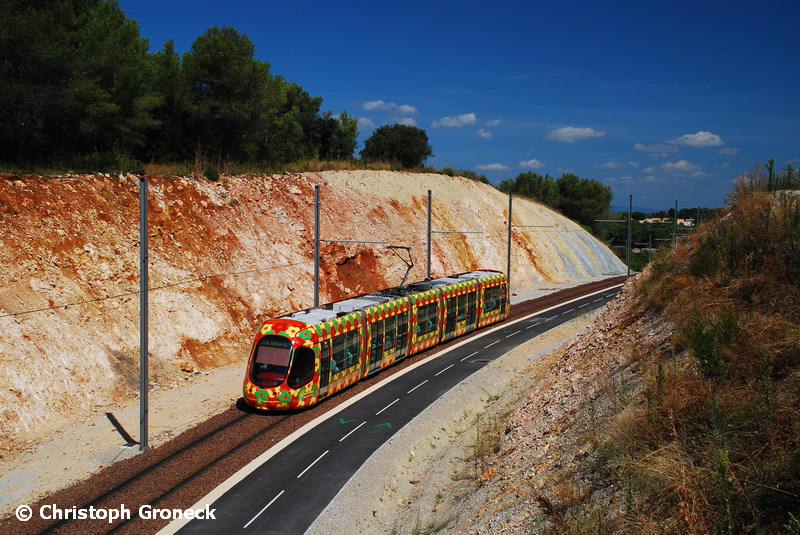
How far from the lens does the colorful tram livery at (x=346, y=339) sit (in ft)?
73.3

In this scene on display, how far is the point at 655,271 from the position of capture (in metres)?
21.3

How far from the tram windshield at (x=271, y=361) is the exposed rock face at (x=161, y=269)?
6.69m

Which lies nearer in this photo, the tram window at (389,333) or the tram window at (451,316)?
the tram window at (389,333)

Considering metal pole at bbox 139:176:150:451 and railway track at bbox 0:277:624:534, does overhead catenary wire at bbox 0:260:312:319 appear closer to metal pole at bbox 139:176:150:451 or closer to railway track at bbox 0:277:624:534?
metal pole at bbox 139:176:150:451

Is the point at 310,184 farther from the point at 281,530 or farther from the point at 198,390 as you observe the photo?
the point at 281,530

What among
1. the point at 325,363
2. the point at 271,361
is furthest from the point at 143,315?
the point at 325,363

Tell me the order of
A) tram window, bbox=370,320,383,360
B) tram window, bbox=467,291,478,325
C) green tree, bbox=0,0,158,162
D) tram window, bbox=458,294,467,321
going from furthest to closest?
1. tram window, bbox=467,291,478,325
2. tram window, bbox=458,294,467,321
3. green tree, bbox=0,0,158,162
4. tram window, bbox=370,320,383,360

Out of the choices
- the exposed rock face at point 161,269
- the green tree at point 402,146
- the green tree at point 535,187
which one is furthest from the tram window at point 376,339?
the green tree at point 535,187

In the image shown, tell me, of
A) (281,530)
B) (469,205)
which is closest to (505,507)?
(281,530)

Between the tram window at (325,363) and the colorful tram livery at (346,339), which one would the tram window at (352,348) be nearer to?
the colorful tram livery at (346,339)

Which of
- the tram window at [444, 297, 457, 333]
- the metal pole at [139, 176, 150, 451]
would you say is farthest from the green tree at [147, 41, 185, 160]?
the metal pole at [139, 176, 150, 451]

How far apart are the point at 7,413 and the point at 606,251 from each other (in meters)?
69.8

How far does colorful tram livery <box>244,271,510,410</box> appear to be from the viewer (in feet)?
73.3

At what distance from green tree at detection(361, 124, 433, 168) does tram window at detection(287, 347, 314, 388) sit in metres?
58.5
